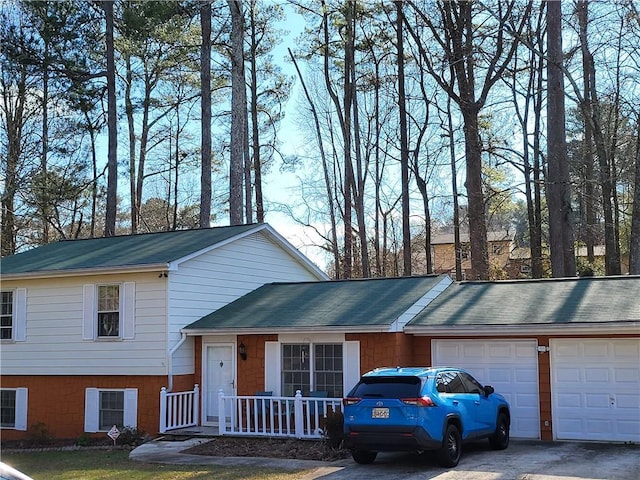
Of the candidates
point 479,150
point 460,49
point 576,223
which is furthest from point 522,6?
point 576,223

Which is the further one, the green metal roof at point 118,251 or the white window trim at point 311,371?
the green metal roof at point 118,251

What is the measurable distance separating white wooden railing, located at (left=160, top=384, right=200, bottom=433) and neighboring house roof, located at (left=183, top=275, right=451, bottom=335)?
1451 millimetres

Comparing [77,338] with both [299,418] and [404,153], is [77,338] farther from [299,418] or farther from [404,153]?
[404,153]

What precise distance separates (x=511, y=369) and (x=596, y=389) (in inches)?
63.8

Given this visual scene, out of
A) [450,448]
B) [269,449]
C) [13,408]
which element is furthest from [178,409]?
[450,448]

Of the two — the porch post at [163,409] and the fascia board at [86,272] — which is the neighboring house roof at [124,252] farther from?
the porch post at [163,409]

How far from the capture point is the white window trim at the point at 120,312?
16.7 m

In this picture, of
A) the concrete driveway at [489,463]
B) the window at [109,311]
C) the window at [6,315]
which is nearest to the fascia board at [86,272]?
the window at [109,311]

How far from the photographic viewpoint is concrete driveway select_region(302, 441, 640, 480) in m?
10.4

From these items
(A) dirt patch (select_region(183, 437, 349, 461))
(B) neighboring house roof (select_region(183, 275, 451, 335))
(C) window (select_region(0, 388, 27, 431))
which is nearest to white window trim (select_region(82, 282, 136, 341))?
(B) neighboring house roof (select_region(183, 275, 451, 335))

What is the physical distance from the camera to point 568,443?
13.6m

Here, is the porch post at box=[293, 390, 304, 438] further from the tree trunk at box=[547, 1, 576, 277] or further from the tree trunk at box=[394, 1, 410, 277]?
the tree trunk at box=[394, 1, 410, 277]

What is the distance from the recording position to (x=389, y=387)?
1130 centimetres

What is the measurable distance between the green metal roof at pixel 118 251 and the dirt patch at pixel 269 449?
4152 mm
